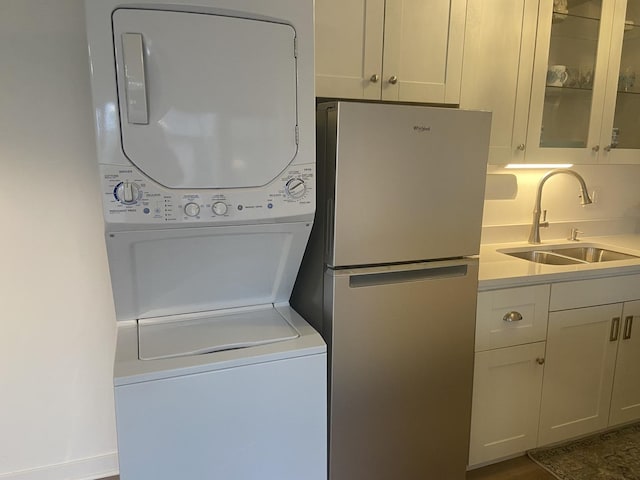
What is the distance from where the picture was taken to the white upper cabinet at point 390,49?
1.66 metres

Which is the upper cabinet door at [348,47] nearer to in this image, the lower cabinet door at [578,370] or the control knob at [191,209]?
the control knob at [191,209]

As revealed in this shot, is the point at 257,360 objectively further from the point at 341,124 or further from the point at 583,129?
the point at 583,129

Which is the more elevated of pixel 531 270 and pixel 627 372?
pixel 531 270

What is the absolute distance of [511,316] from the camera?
5.98 feet

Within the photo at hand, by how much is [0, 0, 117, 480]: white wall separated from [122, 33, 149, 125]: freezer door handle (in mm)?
681

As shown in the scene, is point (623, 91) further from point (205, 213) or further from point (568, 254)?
point (205, 213)

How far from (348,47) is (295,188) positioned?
2.14 feet

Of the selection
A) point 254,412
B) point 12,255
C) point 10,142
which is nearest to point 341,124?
point 254,412

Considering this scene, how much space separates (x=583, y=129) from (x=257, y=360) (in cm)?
198

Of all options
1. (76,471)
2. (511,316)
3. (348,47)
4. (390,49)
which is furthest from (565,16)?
(76,471)

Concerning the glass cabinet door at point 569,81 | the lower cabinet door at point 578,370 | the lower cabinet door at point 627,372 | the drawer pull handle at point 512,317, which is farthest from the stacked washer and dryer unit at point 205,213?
the lower cabinet door at point 627,372

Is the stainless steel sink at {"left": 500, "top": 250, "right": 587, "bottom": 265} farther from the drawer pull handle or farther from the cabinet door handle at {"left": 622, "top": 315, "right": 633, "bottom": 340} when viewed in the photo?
the drawer pull handle

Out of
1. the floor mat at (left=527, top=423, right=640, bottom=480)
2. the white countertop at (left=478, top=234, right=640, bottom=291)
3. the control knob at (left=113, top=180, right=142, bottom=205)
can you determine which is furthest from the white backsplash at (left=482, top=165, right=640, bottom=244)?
the control knob at (left=113, top=180, right=142, bottom=205)

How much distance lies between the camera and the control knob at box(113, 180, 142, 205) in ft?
3.97
